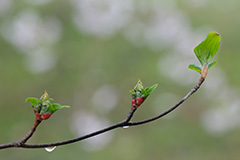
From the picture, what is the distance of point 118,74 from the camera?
16.5 feet

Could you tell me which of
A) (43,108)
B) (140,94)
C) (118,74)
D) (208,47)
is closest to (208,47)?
(208,47)

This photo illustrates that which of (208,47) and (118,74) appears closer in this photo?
(208,47)

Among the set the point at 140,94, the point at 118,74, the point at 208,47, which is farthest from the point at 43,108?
the point at 118,74

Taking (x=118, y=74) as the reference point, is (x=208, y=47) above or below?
below

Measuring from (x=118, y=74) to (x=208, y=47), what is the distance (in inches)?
172

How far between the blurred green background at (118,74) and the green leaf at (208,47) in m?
3.51

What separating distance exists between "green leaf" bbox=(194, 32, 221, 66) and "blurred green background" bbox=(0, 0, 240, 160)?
351 cm

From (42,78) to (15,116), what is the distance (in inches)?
30.5

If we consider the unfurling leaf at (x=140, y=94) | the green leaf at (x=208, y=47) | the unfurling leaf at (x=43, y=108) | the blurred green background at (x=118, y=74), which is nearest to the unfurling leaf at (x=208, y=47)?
the green leaf at (x=208, y=47)

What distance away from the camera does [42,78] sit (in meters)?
4.97

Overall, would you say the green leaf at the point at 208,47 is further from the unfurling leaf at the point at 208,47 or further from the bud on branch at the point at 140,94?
the bud on branch at the point at 140,94

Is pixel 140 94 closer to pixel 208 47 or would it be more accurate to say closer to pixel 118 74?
pixel 208 47

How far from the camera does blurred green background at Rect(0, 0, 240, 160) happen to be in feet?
14.1

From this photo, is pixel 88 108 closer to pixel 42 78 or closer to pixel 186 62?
pixel 42 78
